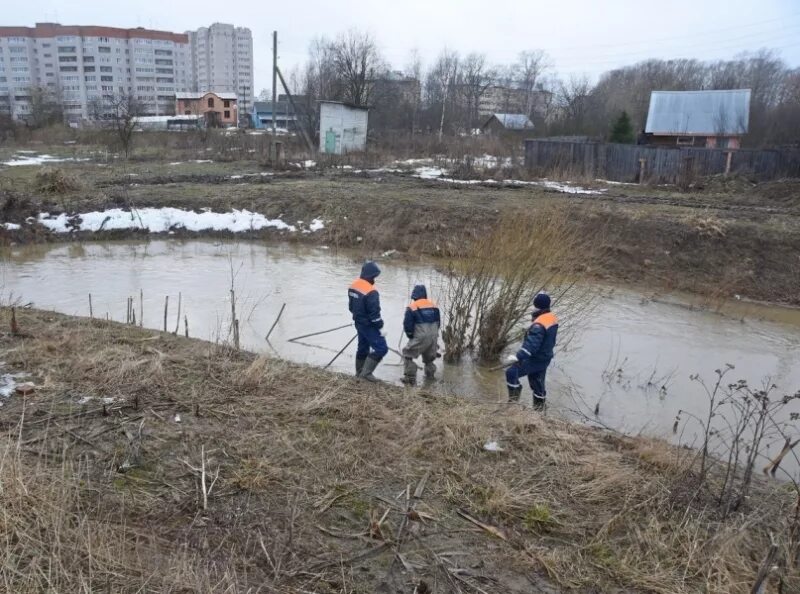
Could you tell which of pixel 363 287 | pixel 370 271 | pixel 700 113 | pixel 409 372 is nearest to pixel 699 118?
pixel 700 113

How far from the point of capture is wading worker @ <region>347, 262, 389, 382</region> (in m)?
7.71

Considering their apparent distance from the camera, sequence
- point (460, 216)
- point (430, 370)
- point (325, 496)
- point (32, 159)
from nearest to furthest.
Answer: point (325, 496) → point (430, 370) → point (460, 216) → point (32, 159)

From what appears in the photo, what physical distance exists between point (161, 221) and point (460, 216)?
30.2 ft

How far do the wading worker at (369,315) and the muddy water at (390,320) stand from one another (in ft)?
2.29

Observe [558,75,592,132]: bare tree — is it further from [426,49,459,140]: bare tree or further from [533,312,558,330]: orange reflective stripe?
[533,312,558,330]: orange reflective stripe

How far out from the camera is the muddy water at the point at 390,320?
8461 mm

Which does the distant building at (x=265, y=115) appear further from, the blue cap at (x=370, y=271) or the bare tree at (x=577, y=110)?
the blue cap at (x=370, y=271)

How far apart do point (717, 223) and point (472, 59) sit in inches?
2631

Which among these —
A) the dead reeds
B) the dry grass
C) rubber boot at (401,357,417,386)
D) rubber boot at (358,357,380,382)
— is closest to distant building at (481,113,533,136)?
the dry grass

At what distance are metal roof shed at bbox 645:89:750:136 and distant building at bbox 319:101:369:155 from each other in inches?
786

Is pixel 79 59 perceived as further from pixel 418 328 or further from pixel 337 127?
pixel 418 328

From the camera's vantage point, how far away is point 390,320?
35.6ft

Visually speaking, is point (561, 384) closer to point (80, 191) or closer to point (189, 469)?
point (189, 469)

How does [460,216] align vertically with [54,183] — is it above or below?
below
